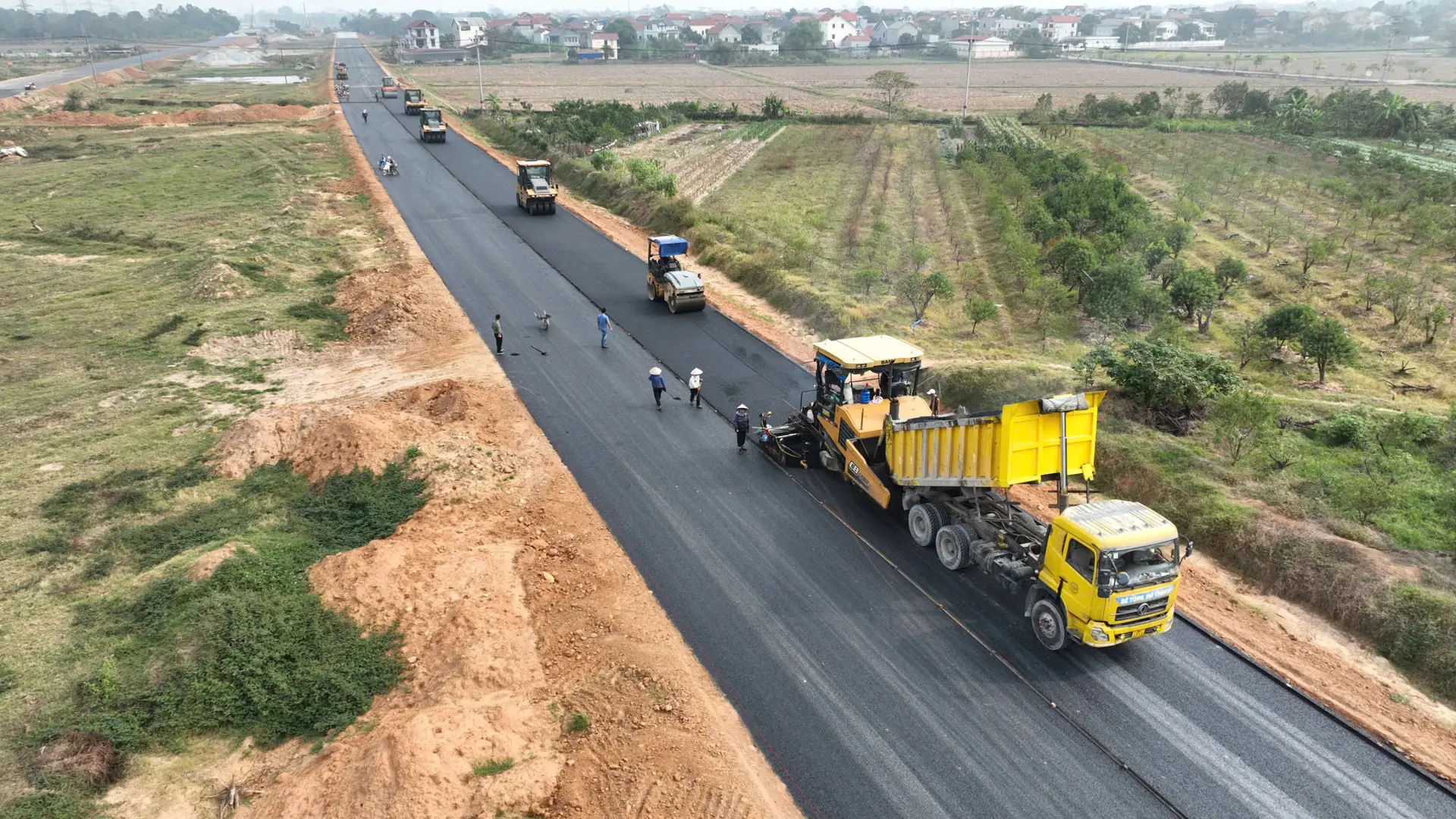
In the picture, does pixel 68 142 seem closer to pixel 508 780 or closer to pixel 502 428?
pixel 502 428

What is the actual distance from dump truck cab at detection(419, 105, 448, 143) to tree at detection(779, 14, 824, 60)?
129m

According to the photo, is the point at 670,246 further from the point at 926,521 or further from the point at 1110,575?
the point at 1110,575

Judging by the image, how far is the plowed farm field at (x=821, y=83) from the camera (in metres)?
101

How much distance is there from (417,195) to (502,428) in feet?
97.8

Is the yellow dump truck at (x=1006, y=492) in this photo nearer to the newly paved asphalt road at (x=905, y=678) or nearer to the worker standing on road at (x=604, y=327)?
the newly paved asphalt road at (x=905, y=678)

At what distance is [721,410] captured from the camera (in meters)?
22.0

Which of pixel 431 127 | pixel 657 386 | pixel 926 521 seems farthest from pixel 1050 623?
pixel 431 127

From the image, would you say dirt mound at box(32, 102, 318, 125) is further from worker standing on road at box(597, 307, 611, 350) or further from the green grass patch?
the green grass patch

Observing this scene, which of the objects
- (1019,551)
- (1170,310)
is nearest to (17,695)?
(1019,551)

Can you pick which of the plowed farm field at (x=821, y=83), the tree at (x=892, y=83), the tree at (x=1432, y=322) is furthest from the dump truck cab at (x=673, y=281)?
the tree at (x=892, y=83)

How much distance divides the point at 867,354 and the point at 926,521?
409cm

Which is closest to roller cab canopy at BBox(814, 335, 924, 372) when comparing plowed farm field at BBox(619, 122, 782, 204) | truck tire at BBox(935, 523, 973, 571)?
truck tire at BBox(935, 523, 973, 571)

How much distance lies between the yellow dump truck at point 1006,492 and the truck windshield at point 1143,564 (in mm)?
18

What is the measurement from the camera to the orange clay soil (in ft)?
34.9
